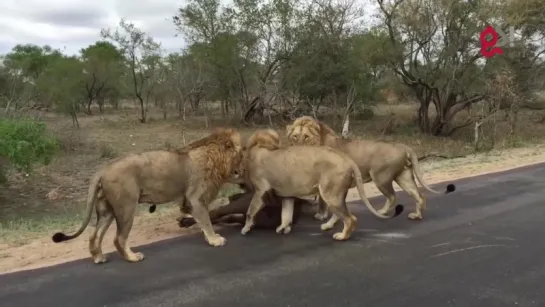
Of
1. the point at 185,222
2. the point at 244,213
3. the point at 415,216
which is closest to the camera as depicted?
the point at 185,222

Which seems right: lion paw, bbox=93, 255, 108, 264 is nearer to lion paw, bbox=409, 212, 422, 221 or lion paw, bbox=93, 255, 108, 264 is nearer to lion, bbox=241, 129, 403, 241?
lion, bbox=241, 129, 403, 241

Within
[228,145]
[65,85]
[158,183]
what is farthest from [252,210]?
[65,85]

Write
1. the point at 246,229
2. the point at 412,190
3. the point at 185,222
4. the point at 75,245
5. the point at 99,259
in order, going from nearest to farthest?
1. the point at 99,259
2. the point at 75,245
3. the point at 246,229
4. the point at 185,222
5. the point at 412,190

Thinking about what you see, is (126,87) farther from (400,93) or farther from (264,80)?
(400,93)

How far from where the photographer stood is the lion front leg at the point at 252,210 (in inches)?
301

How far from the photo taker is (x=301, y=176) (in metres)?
7.54

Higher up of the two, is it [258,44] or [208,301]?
[258,44]

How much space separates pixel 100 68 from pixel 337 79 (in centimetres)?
2624

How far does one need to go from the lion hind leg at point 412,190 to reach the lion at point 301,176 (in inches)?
32.6

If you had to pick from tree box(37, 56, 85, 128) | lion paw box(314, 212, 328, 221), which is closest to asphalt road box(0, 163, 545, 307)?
lion paw box(314, 212, 328, 221)

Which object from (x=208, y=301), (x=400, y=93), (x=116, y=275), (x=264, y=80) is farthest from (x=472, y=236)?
(x=400, y=93)

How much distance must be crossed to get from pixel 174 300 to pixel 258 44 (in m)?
36.0

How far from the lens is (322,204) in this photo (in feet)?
27.8

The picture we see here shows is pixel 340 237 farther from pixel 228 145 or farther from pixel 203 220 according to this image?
pixel 228 145
